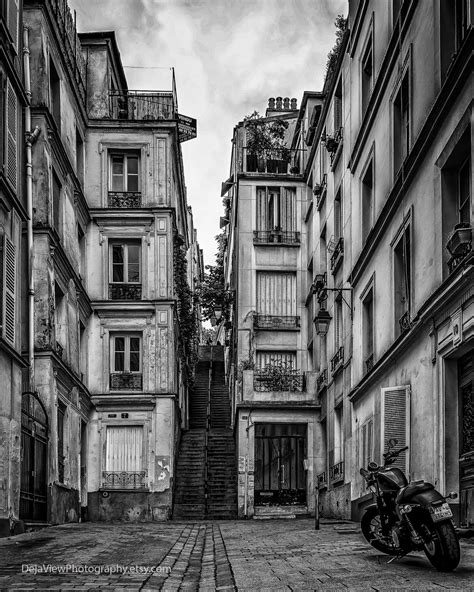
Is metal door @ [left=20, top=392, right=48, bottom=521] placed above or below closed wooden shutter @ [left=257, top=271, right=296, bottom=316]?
below

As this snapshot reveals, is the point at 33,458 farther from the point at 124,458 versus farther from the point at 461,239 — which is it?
the point at 461,239

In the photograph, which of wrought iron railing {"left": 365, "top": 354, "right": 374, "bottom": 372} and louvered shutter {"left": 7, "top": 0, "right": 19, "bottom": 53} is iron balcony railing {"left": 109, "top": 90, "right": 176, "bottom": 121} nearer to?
louvered shutter {"left": 7, "top": 0, "right": 19, "bottom": 53}

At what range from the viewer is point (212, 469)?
1276 inches

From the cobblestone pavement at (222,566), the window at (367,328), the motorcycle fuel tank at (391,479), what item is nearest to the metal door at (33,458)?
the cobblestone pavement at (222,566)

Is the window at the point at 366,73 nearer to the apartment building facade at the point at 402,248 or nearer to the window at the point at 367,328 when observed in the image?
the apartment building facade at the point at 402,248

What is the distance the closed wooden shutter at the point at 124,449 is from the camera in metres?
30.2

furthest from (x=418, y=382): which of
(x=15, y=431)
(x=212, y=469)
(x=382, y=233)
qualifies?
(x=212, y=469)

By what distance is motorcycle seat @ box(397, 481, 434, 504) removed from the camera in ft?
28.8

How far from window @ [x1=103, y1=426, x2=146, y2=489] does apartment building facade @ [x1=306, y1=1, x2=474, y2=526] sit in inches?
251

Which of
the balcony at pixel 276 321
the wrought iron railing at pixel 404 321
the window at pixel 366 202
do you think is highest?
the window at pixel 366 202

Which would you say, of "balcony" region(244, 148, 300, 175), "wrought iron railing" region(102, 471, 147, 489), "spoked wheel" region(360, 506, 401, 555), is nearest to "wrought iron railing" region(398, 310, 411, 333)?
"spoked wheel" region(360, 506, 401, 555)

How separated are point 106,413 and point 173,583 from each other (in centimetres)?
2175

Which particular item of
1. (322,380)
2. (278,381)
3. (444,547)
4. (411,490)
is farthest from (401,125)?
(278,381)

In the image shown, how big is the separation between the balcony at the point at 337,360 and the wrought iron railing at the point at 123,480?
745cm
